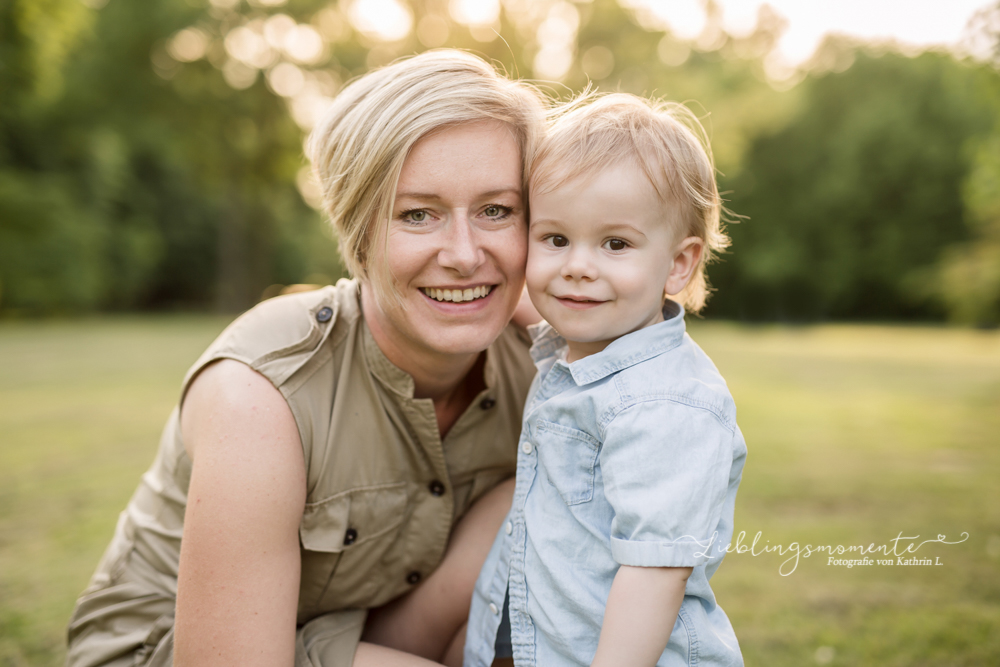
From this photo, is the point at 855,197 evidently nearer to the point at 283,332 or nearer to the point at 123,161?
the point at 123,161

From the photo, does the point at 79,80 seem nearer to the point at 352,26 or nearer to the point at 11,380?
the point at 352,26

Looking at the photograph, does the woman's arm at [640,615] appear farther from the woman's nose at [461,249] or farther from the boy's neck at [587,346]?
the woman's nose at [461,249]

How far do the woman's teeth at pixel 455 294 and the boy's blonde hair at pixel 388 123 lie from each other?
104 mm

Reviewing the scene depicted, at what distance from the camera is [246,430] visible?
5.87 ft

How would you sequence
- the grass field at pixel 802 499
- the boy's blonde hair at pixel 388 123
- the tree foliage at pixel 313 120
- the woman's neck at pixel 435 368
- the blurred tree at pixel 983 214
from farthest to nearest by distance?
the tree foliage at pixel 313 120 → the blurred tree at pixel 983 214 → the grass field at pixel 802 499 → the woman's neck at pixel 435 368 → the boy's blonde hair at pixel 388 123

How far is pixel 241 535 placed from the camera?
5.70ft

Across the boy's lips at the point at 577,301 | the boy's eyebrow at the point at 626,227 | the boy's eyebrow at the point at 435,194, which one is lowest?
the boy's lips at the point at 577,301

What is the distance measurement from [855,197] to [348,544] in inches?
1308

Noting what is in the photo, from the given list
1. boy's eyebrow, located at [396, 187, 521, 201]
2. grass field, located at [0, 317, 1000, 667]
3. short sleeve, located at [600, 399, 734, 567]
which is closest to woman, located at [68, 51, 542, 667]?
boy's eyebrow, located at [396, 187, 521, 201]

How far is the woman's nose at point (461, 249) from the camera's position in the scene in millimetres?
1867

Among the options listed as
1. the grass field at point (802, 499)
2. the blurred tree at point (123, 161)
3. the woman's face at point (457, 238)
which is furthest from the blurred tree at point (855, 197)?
the woman's face at point (457, 238)

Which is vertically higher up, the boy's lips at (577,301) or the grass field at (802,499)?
the boy's lips at (577,301)

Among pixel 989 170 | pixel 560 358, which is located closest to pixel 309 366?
pixel 560 358

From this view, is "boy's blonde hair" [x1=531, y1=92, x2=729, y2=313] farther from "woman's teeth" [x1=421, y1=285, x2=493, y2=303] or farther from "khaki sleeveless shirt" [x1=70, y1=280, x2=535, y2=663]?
"khaki sleeveless shirt" [x1=70, y1=280, x2=535, y2=663]
